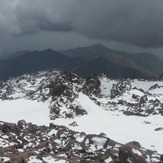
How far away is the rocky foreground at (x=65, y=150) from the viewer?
1138 centimetres

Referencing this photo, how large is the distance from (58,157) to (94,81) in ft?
356

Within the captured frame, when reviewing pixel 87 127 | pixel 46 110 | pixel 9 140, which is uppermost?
pixel 46 110

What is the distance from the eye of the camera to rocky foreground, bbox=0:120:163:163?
37.3 ft

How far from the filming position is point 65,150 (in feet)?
44.0

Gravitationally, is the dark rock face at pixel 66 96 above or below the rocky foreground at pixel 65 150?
above

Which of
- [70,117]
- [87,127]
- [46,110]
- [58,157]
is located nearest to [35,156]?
[58,157]

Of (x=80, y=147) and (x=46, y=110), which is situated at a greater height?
(x=46, y=110)

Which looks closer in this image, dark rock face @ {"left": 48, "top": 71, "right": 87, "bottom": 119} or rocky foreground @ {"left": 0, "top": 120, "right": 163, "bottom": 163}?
rocky foreground @ {"left": 0, "top": 120, "right": 163, "bottom": 163}

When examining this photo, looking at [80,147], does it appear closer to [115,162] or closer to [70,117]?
[115,162]

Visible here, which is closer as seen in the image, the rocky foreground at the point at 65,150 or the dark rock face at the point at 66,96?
the rocky foreground at the point at 65,150

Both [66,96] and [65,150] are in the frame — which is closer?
[65,150]

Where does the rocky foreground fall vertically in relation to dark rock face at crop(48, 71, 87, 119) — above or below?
below

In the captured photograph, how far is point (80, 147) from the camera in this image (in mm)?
14188

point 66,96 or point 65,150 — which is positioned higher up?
point 66,96
